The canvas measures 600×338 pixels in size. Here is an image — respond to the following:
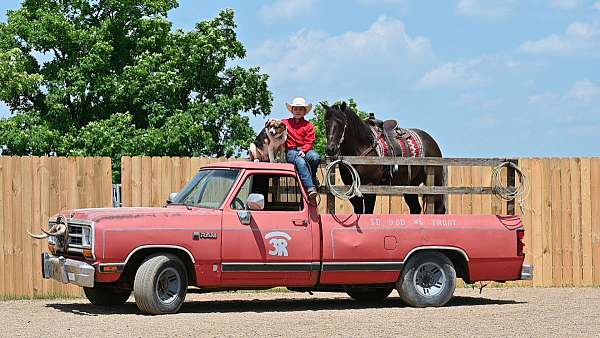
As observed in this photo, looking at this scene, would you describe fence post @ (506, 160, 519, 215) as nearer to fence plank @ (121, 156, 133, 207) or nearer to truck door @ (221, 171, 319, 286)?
truck door @ (221, 171, 319, 286)

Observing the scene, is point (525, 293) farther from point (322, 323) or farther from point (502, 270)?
point (322, 323)

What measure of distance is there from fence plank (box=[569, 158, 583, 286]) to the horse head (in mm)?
5255

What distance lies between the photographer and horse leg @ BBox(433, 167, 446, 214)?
17.0 meters

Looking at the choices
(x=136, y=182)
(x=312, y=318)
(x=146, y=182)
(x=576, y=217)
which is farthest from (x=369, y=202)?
(x=576, y=217)

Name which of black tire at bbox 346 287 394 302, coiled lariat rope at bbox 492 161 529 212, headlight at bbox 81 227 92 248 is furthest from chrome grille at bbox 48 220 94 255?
coiled lariat rope at bbox 492 161 529 212

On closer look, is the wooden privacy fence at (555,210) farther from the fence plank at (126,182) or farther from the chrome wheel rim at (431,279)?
the fence plank at (126,182)

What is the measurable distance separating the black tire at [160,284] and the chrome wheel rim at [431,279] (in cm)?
334

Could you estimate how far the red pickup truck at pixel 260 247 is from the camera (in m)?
13.4

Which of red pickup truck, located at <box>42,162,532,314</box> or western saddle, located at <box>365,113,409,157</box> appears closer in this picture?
red pickup truck, located at <box>42,162,532,314</box>

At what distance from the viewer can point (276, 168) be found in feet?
47.5

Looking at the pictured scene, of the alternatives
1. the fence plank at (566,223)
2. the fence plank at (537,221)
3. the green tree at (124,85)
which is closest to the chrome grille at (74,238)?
the fence plank at (537,221)

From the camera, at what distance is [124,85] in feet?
130

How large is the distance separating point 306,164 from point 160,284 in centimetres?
255

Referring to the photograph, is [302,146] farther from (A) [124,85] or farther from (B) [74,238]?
(A) [124,85]
